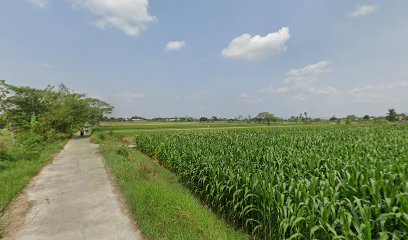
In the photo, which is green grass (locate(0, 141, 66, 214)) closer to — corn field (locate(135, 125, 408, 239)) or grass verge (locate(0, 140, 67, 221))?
grass verge (locate(0, 140, 67, 221))

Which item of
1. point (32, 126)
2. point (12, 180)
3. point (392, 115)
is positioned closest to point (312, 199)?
point (12, 180)

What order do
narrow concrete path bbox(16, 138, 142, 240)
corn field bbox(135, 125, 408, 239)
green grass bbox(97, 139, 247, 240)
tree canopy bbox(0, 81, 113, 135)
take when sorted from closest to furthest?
corn field bbox(135, 125, 408, 239)
green grass bbox(97, 139, 247, 240)
narrow concrete path bbox(16, 138, 142, 240)
tree canopy bbox(0, 81, 113, 135)

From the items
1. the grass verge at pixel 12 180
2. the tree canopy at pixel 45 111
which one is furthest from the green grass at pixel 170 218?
the tree canopy at pixel 45 111

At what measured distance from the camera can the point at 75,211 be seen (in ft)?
19.1

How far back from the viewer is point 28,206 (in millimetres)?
6195

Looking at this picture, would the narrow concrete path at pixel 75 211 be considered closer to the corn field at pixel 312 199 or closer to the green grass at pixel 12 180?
the green grass at pixel 12 180

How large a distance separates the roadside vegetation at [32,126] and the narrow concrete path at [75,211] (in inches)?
51.6

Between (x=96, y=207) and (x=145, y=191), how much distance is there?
1386mm

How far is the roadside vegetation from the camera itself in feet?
37.2

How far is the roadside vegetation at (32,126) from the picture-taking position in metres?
11.3

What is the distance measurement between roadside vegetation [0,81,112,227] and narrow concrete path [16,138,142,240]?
131 centimetres

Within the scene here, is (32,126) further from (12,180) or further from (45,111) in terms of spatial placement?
(12,180)

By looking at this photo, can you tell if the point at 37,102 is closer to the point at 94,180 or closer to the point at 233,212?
the point at 94,180

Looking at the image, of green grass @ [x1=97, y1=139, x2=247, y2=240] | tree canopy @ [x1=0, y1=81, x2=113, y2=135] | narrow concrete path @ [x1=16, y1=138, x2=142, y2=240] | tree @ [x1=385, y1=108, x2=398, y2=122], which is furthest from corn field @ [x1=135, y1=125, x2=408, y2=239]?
tree @ [x1=385, y1=108, x2=398, y2=122]
